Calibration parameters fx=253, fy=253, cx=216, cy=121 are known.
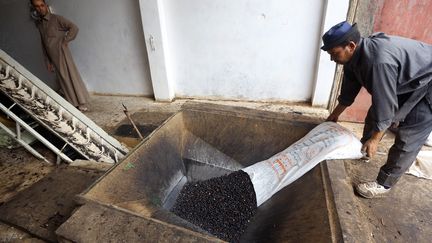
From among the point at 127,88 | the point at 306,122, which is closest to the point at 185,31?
the point at 127,88

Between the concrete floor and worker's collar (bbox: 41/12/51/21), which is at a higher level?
worker's collar (bbox: 41/12/51/21)

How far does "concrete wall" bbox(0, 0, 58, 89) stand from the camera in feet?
16.1

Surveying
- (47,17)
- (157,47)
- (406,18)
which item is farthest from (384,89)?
(47,17)

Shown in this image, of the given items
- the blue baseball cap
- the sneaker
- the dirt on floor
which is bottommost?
the dirt on floor

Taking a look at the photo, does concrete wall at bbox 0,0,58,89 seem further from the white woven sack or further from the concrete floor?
the white woven sack

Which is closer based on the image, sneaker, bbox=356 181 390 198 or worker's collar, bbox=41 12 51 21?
sneaker, bbox=356 181 390 198

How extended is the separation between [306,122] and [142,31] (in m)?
3.24

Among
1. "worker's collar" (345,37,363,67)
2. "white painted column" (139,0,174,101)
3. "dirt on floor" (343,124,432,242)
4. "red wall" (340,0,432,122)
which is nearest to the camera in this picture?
"worker's collar" (345,37,363,67)

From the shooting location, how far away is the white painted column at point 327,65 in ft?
10.2

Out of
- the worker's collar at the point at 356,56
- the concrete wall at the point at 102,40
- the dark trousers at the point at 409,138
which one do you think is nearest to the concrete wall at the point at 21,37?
the concrete wall at the point at 102,40

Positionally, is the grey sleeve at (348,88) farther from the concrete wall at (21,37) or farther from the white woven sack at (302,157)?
the concrete wall at (21,37)

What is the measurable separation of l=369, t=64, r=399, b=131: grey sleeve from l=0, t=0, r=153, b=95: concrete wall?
12.0ft

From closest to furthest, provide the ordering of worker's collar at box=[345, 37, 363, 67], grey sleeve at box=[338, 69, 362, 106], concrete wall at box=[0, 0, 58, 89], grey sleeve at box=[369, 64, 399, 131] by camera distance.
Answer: grey sleeve at box=[369, 64, 399, 131]
worker's collar at box=[345, 37, 363, 67]
grey sleeve at box=[338, 69, 362, 106]
concrete wall at box=[0, 0, 58, 89]

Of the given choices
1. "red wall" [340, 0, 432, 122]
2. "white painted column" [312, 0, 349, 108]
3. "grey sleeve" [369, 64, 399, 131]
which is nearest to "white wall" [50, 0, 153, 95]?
"white painted column" [312, 0, 349, 108]
